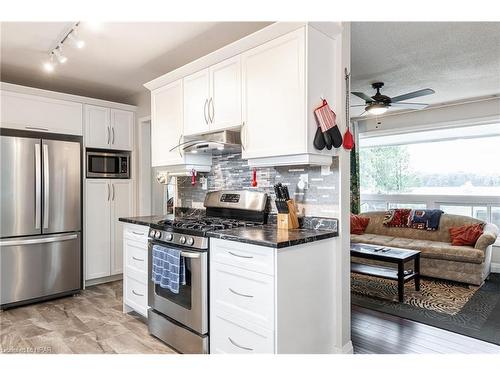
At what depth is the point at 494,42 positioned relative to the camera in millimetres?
3102

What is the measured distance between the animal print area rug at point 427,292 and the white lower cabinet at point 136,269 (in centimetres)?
240

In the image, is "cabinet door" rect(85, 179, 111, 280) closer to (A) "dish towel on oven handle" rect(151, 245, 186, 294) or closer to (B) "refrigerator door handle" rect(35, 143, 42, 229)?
(B) "refrigerator door handle" rect(35, 143, 42, 229)

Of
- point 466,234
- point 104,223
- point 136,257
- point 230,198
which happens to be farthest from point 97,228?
point 466,234

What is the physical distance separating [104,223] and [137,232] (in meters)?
1.41

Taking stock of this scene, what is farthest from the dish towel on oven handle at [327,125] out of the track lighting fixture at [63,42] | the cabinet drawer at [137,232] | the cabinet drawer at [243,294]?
the track lighting fixture at [63,42]

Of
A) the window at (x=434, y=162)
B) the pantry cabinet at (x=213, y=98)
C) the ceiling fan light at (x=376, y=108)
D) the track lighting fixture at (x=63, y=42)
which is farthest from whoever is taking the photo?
the window at (x=434, y=162)

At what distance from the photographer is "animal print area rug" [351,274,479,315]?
3.44 metres

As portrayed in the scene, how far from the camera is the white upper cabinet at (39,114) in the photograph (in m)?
3.45

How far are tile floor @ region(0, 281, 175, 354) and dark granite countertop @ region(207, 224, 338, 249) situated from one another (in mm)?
1122

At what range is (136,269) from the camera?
10.1ft

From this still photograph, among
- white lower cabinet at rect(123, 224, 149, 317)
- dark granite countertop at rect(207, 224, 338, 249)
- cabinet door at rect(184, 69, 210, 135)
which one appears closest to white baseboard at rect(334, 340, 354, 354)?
dark granite countertop at rect(207, 224, 338, 249)

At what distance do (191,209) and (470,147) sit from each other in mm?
4595

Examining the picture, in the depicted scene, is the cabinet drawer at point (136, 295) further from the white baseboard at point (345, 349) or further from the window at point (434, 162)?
the window at point (434, 162)
